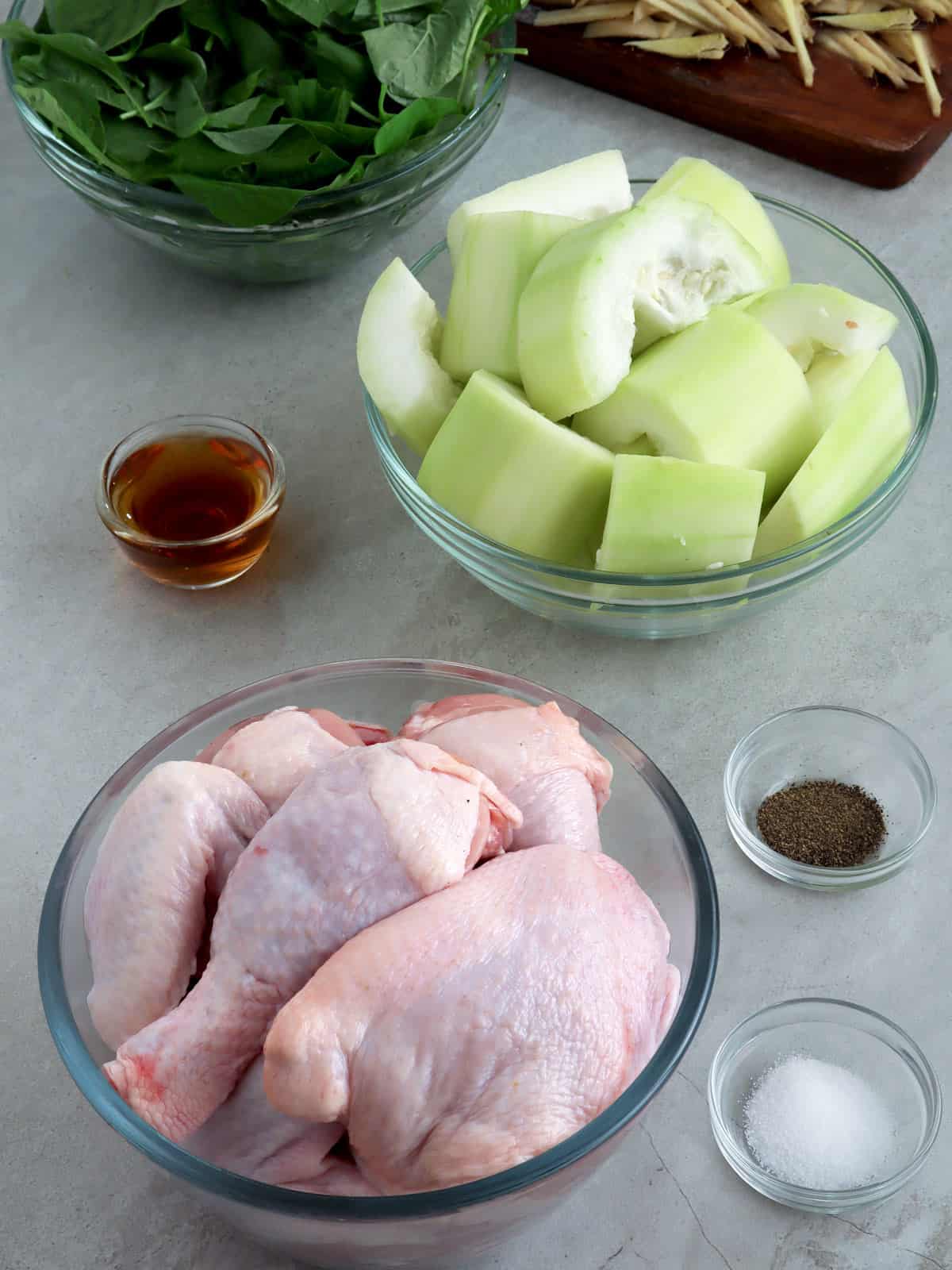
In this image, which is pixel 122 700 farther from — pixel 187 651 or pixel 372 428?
pixel 372 428

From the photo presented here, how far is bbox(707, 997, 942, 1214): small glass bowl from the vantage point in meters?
0.78

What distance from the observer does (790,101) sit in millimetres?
1446

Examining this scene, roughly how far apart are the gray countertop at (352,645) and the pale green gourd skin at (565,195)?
0.84ft

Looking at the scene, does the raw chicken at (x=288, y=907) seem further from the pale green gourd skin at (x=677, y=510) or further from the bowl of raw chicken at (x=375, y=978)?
the pale green gourd skin at (x=677, y=510)

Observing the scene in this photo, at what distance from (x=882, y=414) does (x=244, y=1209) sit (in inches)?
27.6

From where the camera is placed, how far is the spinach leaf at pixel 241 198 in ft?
3.61

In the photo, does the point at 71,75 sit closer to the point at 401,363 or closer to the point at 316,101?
the point at 316,101

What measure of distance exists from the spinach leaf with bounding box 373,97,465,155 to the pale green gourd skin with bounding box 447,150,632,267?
10 centimetres

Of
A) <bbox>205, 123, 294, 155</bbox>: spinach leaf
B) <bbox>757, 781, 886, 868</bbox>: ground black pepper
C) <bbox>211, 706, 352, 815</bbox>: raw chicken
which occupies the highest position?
<bbox>205, 123, 294, 155</bbox>: spinach leaf

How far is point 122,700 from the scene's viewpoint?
1050mm

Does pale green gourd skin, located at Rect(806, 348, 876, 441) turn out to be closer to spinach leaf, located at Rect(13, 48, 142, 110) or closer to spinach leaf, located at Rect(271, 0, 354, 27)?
spinach leaf, located at Rect(271, 0, 354, 27)

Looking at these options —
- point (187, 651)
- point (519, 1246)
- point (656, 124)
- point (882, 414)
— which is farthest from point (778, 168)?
point (519, 1246)

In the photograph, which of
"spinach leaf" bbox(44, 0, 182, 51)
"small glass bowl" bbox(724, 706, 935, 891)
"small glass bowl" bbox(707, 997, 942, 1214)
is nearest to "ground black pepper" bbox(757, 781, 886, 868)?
"small glass bowl" bbox(724, 706, 935, 891)

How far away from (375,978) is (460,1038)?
0.05 meters
